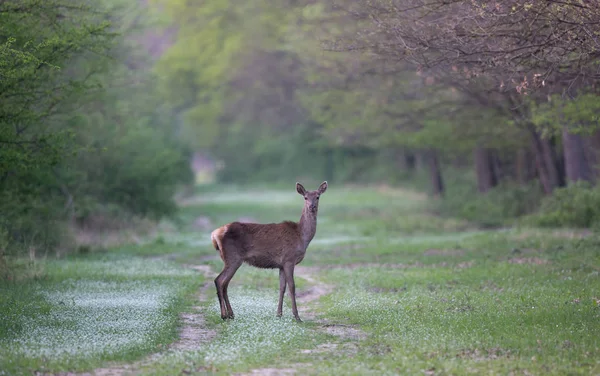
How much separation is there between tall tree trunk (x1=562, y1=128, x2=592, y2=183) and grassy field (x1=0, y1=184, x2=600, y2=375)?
134 inches

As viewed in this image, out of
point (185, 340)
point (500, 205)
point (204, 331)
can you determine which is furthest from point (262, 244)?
point (500, 205)

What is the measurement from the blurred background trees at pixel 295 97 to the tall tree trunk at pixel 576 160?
5 cm

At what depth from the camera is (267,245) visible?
15047 millimetres

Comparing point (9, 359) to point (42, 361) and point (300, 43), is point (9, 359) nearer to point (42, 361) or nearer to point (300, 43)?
point (42, 361)

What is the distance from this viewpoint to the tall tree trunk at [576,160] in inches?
1159

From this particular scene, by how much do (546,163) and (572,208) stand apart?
473 centimetres

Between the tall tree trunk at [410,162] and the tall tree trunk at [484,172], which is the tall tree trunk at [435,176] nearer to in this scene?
the tall tree trunk at [484,172]

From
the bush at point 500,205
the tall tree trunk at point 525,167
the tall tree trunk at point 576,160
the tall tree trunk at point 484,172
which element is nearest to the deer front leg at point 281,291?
the tall tree trunk at point 576,160

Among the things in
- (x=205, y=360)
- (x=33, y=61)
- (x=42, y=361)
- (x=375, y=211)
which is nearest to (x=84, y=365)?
(x=42, y=361)

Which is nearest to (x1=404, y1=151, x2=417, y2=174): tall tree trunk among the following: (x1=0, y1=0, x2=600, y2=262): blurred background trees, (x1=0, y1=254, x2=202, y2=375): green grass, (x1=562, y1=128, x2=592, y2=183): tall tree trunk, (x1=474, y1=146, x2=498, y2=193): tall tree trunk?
(x1=0, y1=0, x2=600, y2=262): blurred background trees

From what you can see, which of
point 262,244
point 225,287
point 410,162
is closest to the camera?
point 225,287

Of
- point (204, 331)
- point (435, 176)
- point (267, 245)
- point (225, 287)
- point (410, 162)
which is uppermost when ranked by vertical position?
point (410, 162)

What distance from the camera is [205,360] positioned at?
10.9 metres

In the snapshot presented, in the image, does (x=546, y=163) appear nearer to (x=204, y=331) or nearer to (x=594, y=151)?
(x=594, y=151)
